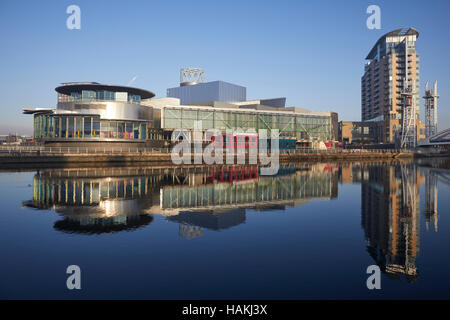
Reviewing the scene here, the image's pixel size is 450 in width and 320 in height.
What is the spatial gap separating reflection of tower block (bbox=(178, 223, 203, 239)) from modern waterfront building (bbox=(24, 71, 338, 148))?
60.0 meters

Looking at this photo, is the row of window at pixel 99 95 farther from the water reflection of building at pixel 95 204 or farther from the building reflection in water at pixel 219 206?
the building reflection in water at pixel 219 206

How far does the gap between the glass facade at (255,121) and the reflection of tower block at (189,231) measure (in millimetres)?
68291

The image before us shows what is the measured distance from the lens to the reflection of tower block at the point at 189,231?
50.8 ft

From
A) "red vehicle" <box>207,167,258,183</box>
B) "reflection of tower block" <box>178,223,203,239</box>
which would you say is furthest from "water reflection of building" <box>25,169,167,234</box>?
"red vehicle" <box>207,167,258,183</box>

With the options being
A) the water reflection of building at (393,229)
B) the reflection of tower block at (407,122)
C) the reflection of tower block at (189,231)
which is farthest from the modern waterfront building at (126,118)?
the reflection of tower block at (189,231)

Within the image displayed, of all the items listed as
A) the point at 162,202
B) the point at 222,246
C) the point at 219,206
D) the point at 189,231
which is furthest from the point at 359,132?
the point at 222,246

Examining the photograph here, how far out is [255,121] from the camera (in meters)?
94.8

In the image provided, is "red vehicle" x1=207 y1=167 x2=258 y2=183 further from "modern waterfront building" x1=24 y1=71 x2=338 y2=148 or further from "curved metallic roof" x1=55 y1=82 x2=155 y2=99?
"curved metallic roof" x1=55 y1=82 x2=155 y2=99

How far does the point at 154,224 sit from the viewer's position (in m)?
17.3

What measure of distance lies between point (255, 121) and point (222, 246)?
8308 cm

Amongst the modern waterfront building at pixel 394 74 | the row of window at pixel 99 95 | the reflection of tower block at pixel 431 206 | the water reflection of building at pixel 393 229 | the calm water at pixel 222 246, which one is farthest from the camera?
the modern waterfront building at pixel 394 74

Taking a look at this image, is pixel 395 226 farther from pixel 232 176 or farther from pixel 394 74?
pixel 394 74
